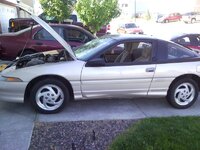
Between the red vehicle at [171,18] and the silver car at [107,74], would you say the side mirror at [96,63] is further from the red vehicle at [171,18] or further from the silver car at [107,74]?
the red vehicle at [171,18]

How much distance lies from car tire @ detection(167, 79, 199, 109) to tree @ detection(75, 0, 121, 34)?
30.9ft

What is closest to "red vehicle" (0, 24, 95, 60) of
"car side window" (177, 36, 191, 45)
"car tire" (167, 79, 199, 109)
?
"car side window" (177, 36, 191, 45)

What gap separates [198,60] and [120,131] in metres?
2.24

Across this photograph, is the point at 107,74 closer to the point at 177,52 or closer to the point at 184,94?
the point at 177,52

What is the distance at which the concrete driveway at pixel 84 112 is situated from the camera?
4.45 m

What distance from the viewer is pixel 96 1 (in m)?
14.2

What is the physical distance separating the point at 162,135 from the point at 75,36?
568 cm

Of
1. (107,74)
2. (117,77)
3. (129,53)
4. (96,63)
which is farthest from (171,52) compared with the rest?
(96,63)

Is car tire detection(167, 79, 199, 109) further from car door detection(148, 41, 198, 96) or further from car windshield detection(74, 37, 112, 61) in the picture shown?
car windshield detection(74, 37, 112, 61)

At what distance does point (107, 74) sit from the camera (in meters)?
5.05

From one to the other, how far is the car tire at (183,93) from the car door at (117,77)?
0.54 metres

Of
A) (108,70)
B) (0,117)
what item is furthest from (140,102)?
(0,117)

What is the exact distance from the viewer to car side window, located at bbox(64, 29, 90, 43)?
29.7 ft

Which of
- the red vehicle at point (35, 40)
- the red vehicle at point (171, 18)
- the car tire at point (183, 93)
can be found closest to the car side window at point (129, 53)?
the car tire at point (183, 93)
